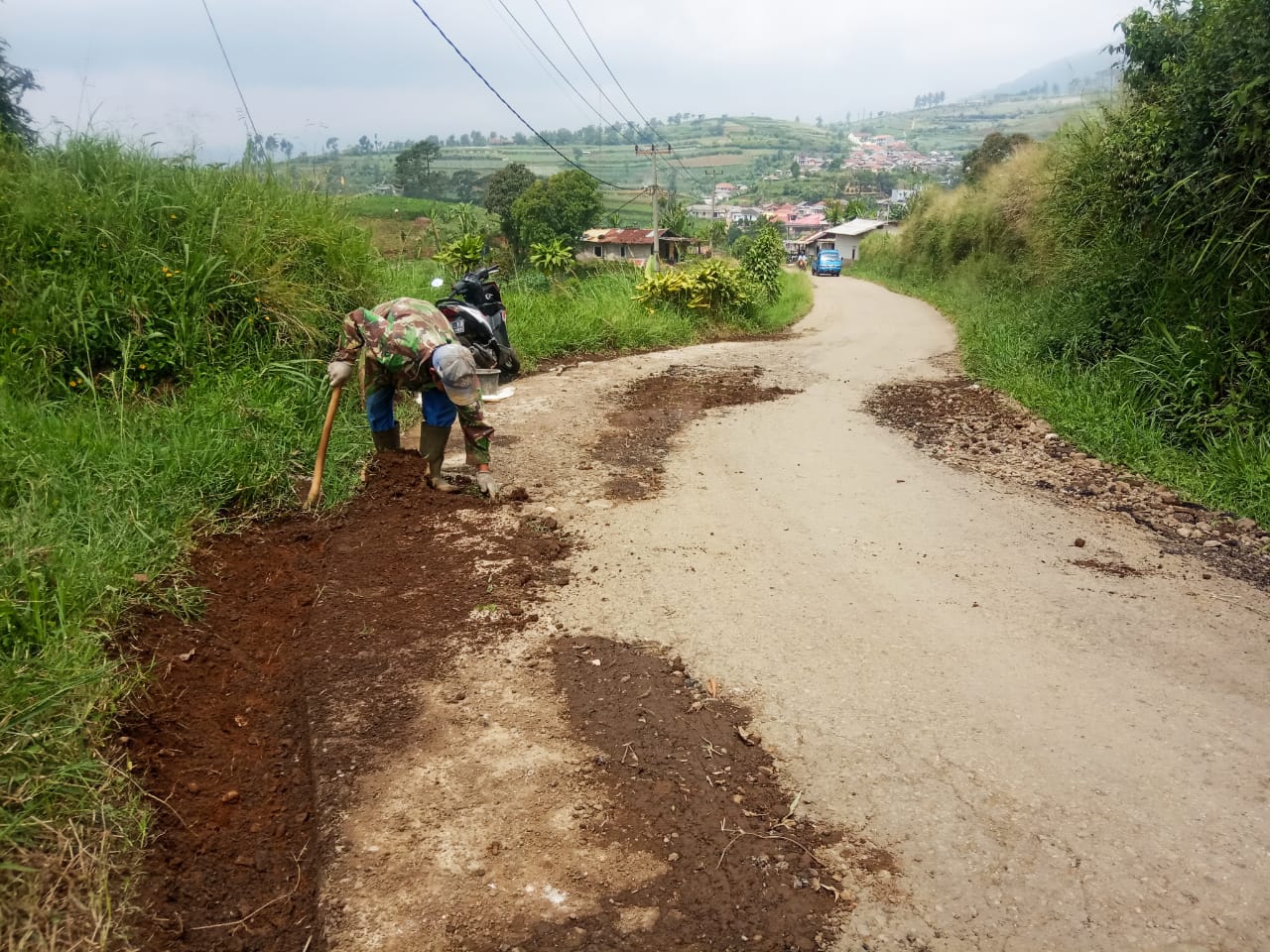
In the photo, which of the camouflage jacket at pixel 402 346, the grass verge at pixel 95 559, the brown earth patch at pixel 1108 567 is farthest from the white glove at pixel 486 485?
the brown earth patch at pixel 1108 567

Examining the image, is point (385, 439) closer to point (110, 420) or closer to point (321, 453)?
point (321, 453)

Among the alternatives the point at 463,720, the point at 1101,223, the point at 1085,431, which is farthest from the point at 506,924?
the point at 1101,223

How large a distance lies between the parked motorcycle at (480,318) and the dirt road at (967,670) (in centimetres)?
172

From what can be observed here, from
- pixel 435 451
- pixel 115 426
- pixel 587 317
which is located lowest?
pixel 435 451

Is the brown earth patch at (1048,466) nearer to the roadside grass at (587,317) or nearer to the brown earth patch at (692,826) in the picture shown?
the brown earth patch at (692,826)

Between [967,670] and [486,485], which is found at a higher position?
[486,485]

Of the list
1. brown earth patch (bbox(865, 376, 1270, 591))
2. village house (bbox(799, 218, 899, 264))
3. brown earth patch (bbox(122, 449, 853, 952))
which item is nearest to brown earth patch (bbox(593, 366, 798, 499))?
brown earth patch (bbox(865, 376, 1270, 591))

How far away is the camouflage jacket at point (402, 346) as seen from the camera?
4.65m

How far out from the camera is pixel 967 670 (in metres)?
3.36

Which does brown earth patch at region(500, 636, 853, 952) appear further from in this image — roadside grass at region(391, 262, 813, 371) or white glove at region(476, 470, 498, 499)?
roadside grass at region(391, 262, 813, 371)

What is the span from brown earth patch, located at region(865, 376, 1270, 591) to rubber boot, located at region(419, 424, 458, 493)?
3.74m

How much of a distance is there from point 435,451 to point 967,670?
318cm

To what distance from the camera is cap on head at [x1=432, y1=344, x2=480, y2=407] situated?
4520mm

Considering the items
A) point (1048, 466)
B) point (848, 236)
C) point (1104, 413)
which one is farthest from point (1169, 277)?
point (848, 236)
